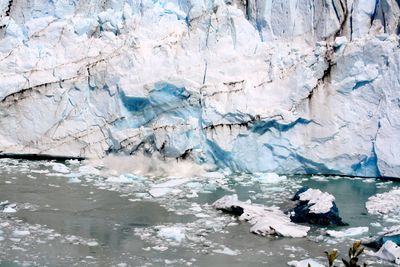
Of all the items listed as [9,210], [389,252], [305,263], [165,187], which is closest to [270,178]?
[165,187]

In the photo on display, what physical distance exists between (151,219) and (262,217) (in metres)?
1.28

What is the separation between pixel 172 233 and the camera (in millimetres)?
6059

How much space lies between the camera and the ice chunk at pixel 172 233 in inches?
236

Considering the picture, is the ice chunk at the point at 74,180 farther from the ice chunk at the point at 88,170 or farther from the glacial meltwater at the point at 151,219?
the ice chunk at the point at 88,170

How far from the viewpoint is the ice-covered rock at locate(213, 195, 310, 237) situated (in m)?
6.22

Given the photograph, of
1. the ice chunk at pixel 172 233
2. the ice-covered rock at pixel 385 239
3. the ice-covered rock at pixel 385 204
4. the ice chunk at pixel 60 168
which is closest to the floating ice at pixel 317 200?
the ice-covered rock at pixel 385 204

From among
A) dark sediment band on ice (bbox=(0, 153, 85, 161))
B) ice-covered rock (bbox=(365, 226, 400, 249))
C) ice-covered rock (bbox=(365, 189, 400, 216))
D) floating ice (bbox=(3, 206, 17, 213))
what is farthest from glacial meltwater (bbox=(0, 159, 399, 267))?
dark sediment band on ice (bbox=(0, 153, 85, 161))

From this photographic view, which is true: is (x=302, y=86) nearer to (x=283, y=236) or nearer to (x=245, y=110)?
(x=245, y=110)

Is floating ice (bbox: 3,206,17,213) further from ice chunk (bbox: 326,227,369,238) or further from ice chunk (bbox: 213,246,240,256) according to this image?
ice chunk (bbox: 326,227,369,238)

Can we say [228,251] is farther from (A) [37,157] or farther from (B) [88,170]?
(A) [37,157]

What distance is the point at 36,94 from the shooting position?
33.4 ft

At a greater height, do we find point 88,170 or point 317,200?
point 317,200

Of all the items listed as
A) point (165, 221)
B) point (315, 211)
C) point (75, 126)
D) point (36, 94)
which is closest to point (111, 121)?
point (75, 126)

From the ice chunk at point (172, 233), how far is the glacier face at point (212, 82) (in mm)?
3354
